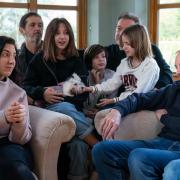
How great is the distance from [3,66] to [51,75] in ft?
Answer: 1.95

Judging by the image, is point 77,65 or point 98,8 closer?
point 77,65

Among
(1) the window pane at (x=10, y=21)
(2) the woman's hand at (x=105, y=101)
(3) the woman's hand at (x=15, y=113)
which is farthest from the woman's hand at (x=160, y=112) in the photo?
(1) the window pane at (x=10, y=21)

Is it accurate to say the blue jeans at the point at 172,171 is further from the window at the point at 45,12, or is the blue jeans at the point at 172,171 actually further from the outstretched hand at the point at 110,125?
the window at the point at 45,12

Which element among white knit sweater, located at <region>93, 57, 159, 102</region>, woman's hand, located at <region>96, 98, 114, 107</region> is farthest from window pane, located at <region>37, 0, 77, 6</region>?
woman's hand, located at <region>96, 98, 114, 107</region>

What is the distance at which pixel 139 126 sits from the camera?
85.2 inches

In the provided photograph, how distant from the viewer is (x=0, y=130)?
1.93 m

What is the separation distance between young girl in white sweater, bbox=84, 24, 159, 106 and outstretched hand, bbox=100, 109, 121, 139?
413mm

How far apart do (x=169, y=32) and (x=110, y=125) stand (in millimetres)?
2650

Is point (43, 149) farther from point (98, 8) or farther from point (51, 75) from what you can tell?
point (98, 8)

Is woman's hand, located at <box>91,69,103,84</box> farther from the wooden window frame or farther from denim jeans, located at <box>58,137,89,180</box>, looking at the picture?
the wooden window frame

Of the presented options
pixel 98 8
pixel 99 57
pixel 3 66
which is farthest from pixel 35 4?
pixel 3 66

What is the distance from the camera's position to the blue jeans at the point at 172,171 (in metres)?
1.67

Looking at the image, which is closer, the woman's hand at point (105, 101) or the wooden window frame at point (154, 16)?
the woman's hand at point (105, 101)

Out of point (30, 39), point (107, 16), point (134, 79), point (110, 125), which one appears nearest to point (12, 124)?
point (110, 125)
